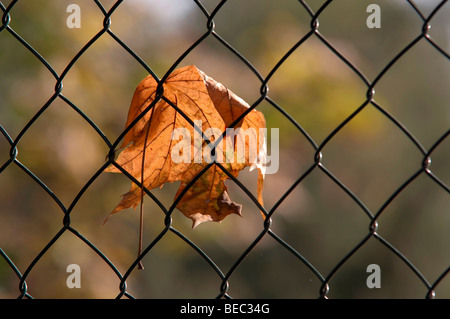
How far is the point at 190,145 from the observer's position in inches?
33.4

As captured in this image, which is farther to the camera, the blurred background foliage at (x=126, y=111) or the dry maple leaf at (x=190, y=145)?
the blurred background foliage at (x=126, y=111)

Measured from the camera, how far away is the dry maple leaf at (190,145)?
0.81m

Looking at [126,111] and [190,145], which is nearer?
[190,145]

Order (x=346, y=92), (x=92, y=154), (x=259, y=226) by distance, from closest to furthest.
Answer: (x=92, y=154) → (x=346, y=92) → (x=259, y=226)

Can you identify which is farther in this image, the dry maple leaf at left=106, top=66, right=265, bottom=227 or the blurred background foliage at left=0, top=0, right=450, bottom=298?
the blurred background foliage at left=0, top=0, right=450, bottom=298

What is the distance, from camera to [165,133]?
86 centimetres

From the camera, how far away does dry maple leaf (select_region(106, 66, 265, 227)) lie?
0.81 meters

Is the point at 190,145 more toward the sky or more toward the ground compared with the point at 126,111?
more toward the ground

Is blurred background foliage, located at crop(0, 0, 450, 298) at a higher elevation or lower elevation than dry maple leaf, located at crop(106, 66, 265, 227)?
higher

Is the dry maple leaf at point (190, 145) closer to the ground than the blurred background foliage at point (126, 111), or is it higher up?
closer to the ground

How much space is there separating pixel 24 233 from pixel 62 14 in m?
0.92
